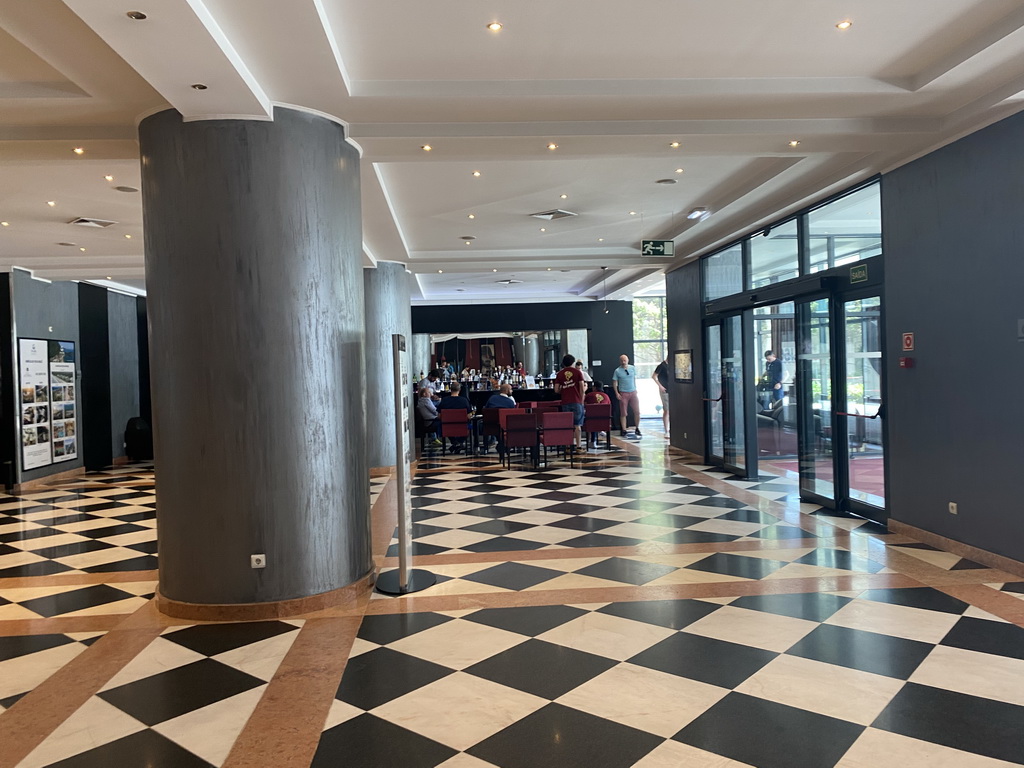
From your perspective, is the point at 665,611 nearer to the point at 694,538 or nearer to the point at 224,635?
the point at 694,538

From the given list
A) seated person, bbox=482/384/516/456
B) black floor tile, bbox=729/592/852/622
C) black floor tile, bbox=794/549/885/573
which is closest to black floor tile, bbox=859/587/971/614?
black floor tile, bbox=729/592/852/622

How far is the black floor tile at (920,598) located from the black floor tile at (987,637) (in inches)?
8.1

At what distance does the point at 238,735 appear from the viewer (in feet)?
9.97

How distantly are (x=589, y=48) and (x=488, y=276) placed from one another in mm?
10226

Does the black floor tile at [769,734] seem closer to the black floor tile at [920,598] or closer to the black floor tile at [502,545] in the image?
the black floor tile at [920,598]

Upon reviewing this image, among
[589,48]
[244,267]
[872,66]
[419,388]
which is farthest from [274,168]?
[419,388]

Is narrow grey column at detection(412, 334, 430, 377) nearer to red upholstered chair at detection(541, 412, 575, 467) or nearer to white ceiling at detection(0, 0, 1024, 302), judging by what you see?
red upholstered chair at detection(541, 412, 575, 467)

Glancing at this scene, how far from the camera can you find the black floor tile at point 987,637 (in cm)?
371

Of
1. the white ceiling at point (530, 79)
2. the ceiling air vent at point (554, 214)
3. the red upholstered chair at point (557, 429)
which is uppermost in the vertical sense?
the ceiling air vent at point (554, 214)

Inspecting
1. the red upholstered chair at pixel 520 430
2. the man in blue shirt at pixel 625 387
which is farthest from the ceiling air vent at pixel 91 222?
the man in blue shirt at pixel 625 387

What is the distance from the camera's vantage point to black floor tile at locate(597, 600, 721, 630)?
14.0 ft

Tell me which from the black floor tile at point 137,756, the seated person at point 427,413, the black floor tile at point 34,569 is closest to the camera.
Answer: the black floor tile at point 137,756

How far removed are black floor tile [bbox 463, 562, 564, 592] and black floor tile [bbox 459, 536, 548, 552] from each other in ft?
1.61

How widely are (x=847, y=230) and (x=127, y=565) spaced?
6.77 metres
